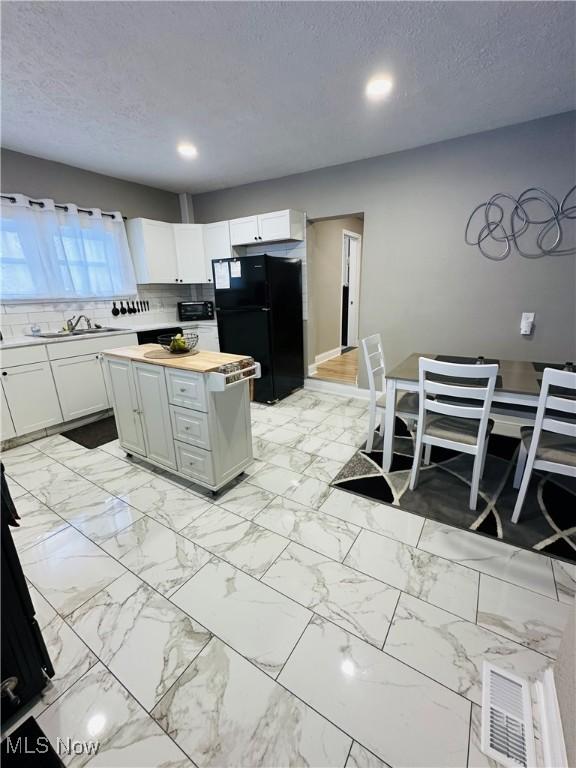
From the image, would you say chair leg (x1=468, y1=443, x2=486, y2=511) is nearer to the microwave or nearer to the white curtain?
the microwave

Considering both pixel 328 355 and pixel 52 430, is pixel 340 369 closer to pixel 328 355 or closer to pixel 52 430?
pixel 328 355

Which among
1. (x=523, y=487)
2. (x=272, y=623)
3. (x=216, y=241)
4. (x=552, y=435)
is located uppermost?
(x=216, y=241)

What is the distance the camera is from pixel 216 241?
14.0 ft

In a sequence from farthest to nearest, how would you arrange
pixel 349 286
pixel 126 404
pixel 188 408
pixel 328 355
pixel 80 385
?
pixel 349 286 < pixel 328 355 < pixel 80 385 < pixel 126 404 < pixel 188 408

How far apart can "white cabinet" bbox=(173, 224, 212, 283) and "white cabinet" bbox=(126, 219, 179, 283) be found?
0.08 meters

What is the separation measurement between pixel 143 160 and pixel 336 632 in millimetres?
4274

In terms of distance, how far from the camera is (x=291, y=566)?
1655 mm

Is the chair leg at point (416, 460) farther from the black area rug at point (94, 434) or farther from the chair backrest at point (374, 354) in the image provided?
the black area rug at point (94, 434)

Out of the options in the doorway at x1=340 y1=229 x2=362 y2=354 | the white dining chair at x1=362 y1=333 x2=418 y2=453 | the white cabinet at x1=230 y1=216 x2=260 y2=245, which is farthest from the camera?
the doorway at x1=340 y1=229 x2=362 y2=354

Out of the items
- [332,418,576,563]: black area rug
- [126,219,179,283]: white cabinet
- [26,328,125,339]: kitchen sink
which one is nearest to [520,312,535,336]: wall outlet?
[332,418,576,563]: black area rug

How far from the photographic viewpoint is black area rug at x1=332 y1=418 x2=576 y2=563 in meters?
1.82

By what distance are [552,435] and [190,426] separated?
2.30 m

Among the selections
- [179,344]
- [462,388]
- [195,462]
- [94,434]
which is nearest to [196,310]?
[94,434]

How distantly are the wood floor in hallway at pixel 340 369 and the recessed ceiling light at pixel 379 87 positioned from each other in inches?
110
